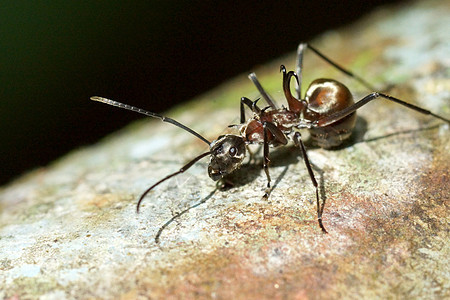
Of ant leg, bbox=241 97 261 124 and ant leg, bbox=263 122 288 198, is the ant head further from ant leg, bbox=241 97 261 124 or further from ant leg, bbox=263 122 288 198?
ant leg, bbox=241 97 261 124

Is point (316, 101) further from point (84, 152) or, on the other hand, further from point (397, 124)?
point (84, 152)

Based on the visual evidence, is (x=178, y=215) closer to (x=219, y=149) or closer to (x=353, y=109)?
(x=219, y=149)

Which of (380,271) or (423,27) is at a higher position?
(423,27)

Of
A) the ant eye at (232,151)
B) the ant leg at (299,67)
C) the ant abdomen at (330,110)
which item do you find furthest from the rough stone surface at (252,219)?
the ant leg at (299,67)

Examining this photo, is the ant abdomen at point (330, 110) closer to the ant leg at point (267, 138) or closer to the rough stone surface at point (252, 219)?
the rough stone surface at point (252, 219)

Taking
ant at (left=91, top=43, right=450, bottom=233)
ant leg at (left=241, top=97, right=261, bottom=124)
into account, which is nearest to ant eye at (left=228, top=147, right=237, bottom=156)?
ant at (left=91, top=43, right=450, bottom=233)

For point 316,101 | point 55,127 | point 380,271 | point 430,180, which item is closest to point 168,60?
point 55,127
